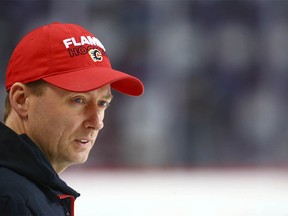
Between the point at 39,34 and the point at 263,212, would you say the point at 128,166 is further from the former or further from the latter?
the point at 39,34

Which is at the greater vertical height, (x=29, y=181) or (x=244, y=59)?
(x=244, y=59)

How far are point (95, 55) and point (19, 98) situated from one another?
7.0 inches

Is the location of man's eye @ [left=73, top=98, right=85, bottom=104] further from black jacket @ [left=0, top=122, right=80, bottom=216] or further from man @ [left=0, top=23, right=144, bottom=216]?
black jacket @ [left=0, top=122, right=80, bottom=216]

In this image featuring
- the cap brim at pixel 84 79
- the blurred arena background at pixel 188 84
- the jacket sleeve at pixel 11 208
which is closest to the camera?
the jacket sleeve at pixel 11 208

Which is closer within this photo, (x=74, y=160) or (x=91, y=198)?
(x=74, y=160)

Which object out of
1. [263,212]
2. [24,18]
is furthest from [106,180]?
[24,18]

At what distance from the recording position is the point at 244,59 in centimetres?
454

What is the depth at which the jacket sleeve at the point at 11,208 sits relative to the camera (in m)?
0.92

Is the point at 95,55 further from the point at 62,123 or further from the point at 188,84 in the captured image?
the point at 188,84

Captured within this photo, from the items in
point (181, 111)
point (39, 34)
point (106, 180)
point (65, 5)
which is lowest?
point (106, 180)

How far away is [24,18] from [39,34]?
3343 millimetres

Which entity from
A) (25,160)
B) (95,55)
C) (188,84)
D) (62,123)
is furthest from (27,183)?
(188,84)

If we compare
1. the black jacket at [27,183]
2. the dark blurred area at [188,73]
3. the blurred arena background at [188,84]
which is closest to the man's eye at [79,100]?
the black jacket at [27,183]

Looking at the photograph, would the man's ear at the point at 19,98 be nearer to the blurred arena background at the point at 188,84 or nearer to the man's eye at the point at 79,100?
the man's eye at the point at 79,100
